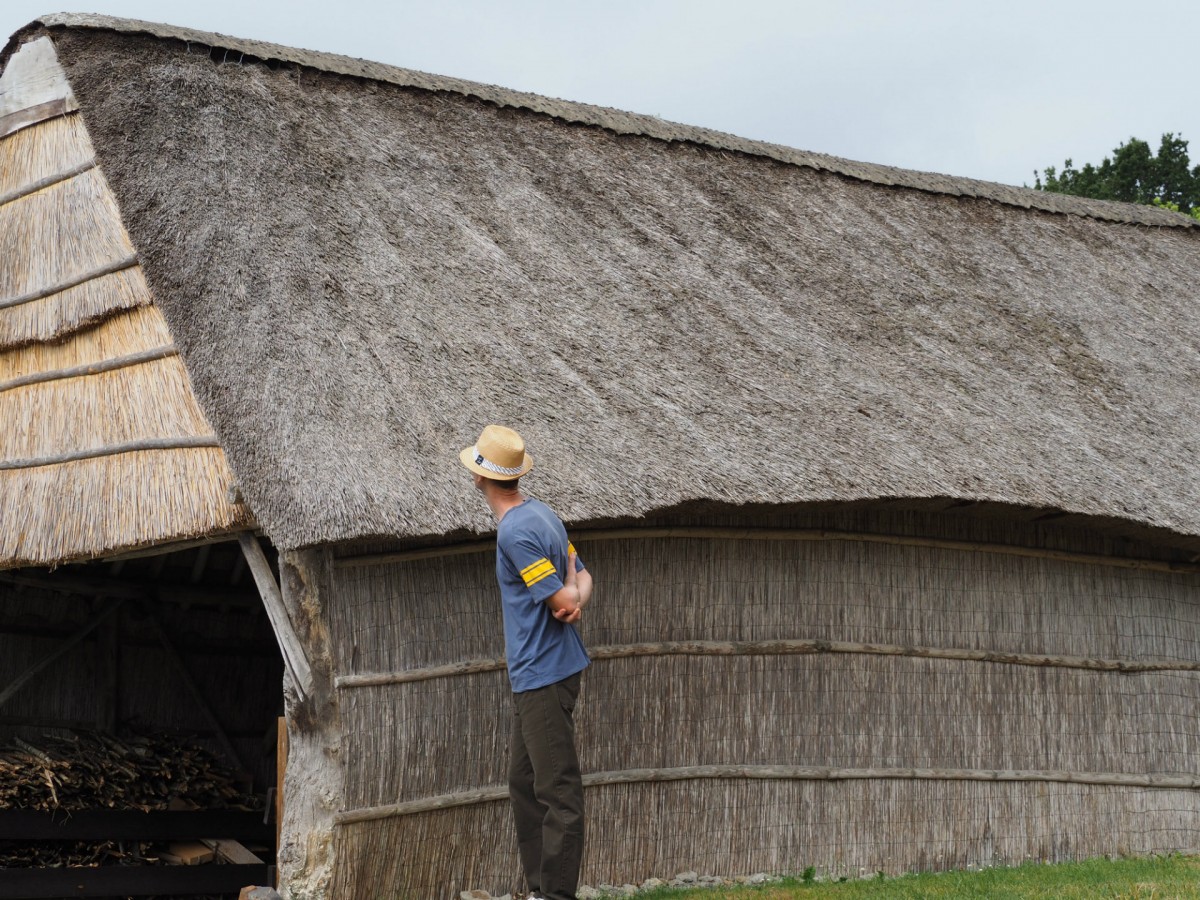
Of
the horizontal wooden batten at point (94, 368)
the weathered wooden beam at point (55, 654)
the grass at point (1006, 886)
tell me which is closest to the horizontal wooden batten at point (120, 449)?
the horizontal wooden batten at point (94, 368)

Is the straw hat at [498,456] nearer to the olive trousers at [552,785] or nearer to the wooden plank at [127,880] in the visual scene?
the olive trousers at [552,785]

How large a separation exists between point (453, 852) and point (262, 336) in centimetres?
250

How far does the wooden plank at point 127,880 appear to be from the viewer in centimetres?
→ 764

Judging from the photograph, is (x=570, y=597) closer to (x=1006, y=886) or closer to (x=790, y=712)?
(x=790, y=712)

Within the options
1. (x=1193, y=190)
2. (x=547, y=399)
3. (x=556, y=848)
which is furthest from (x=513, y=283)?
(x=1193, y=190)

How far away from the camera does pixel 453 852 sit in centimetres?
659

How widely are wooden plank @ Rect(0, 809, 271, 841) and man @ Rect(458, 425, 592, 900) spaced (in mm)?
3383

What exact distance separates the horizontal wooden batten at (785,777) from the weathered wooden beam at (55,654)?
3630 mm

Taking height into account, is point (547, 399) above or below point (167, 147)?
below

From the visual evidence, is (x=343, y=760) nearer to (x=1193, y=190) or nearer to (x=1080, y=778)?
(x=1080, y=778)

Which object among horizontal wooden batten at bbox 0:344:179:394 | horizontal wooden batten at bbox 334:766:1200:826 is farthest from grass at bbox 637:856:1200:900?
horizontal wooden batten at bbox 0:344:179:394

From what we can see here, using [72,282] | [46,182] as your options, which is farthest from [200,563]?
[46,182]

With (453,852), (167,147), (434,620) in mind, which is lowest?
(453,852)

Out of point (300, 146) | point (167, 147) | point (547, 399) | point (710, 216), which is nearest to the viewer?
point (547, 399)
